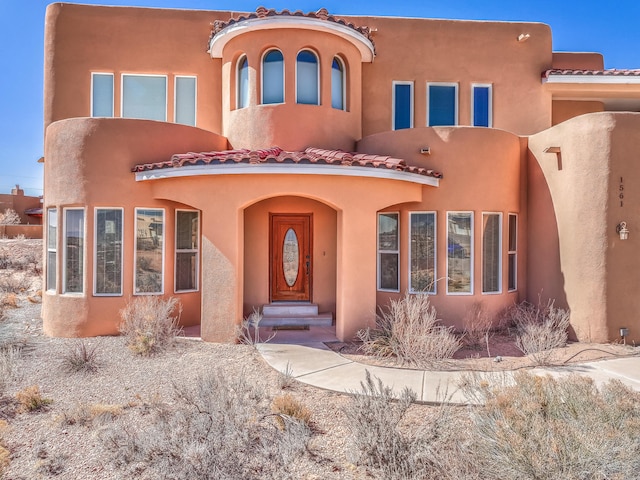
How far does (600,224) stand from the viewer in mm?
10242

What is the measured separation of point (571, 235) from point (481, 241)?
2.21 meters

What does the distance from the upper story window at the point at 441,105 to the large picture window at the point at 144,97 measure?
31.3ft

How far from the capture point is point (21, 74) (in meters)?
22.2

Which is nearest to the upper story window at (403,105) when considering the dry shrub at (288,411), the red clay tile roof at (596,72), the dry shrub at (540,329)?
the red clay tile roof at (596,72)

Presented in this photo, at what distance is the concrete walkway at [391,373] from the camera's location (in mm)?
7262

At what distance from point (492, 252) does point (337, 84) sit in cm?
717

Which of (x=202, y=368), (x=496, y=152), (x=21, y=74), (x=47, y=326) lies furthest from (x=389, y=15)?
(x=21, y=74)

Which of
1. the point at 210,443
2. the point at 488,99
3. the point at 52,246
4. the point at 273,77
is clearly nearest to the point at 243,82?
the point at 273,77

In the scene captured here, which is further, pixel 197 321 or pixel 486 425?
pixel 197 321

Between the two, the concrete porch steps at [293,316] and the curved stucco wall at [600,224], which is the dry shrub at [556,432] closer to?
the curved stucco wall at [600,224]

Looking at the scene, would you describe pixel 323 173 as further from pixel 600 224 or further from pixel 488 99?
pixel 488 99

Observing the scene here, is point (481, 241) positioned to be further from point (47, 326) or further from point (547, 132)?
point (47, 326)

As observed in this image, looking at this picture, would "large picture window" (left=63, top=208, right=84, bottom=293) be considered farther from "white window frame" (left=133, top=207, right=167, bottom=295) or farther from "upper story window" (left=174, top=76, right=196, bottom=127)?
"upper story window" (left=174, top=76, right=196, bottom=127)

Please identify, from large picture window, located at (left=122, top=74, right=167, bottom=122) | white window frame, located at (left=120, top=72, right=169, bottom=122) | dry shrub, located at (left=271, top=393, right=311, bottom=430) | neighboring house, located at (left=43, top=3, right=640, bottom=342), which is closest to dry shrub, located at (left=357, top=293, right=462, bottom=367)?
neighboring house, located at (left=43, top=3, right=640, bottom=342)
